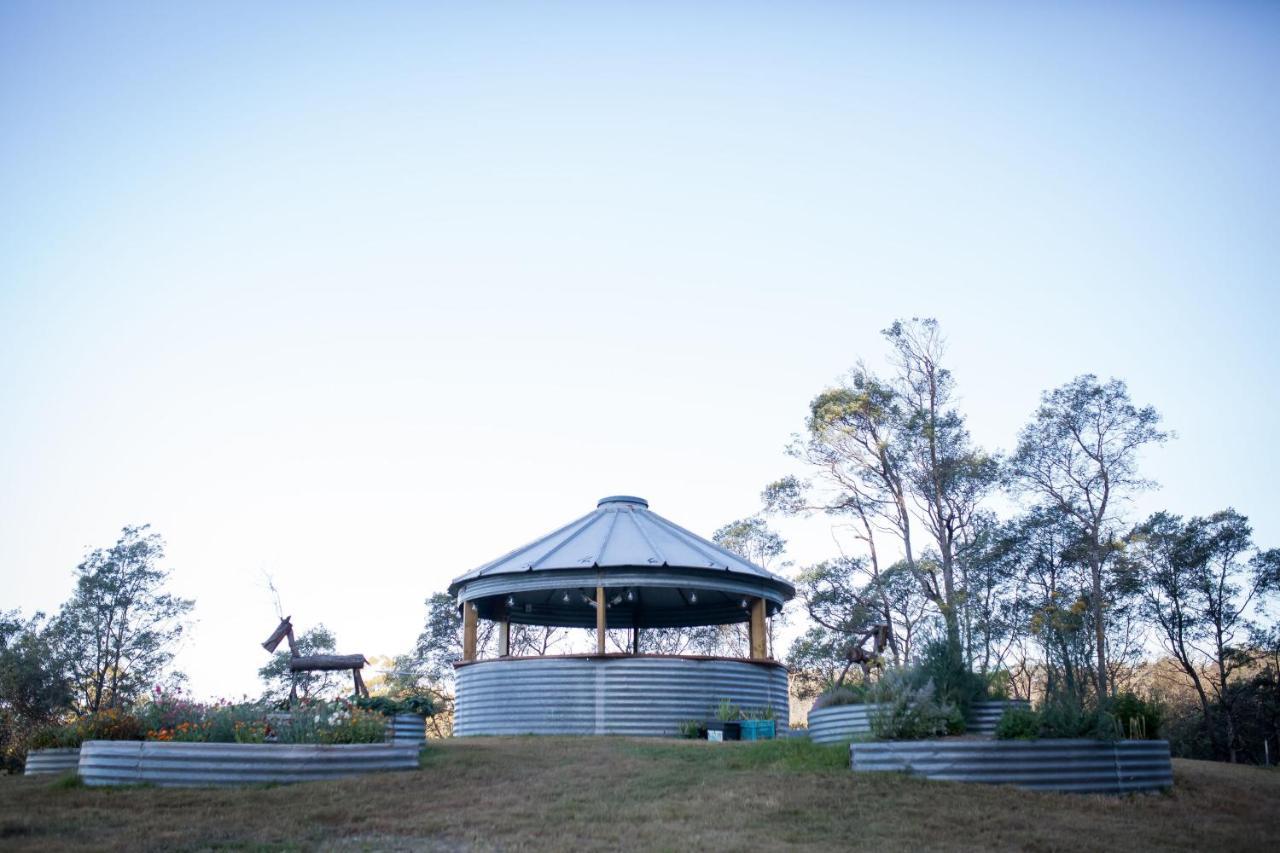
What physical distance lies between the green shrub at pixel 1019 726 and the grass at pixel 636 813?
91 centimetres

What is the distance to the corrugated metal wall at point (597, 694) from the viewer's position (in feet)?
65.6

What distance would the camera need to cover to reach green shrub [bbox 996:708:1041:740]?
39.5 ft

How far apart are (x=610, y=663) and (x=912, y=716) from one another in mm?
8694

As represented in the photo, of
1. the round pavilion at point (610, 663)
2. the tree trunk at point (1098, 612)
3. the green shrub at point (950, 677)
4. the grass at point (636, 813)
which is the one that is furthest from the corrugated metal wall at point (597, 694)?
the tree trunk at point (1098, 612)

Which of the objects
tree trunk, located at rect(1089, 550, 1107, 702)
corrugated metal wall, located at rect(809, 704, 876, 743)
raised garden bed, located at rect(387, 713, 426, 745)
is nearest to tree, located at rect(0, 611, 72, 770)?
raised garden bed, located at rect(387, 713, 426, 745)

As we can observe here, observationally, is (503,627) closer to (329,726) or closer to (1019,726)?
(329,726)

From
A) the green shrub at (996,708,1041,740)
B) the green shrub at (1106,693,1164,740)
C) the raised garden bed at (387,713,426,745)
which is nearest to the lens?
the green shrub at (996,708,1041,740)

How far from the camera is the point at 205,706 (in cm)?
1396

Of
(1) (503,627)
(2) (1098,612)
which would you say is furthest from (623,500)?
(2) (1098,612)

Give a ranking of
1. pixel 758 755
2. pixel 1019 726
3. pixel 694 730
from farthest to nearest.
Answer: pixel 694 730 < pixel 758 755 < pixel 1019 726

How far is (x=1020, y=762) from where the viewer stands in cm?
1155

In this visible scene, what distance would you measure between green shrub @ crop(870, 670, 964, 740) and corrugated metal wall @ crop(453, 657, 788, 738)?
7.73 meters

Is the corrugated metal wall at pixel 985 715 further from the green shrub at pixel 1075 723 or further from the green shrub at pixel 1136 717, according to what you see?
the green shrub at pixel 1136 717

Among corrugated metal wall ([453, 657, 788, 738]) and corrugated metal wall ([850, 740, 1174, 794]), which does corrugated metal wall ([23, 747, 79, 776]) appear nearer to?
corrugated metal wall ([453, 657, 788, 738])
